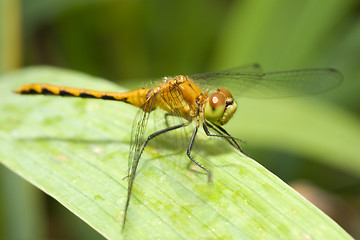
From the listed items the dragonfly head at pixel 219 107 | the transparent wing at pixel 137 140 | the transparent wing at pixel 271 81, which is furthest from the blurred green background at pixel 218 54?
the transparent wing at pixel 137 140

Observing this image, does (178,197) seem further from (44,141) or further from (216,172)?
(44,141)

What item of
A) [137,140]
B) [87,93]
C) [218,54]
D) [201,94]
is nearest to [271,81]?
[201,94]

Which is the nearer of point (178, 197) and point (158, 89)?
point (178, 197)

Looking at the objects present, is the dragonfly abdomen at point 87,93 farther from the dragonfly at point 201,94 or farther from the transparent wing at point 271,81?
the transparent wing at point 271,81

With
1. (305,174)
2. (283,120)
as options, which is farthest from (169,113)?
(305,174)

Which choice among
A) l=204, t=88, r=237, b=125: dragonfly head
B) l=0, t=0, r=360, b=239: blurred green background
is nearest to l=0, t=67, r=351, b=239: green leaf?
l=204, t=88, r=237, b=125: dragonfly head

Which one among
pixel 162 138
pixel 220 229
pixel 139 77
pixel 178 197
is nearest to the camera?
pixel 220 229

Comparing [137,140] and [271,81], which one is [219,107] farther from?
[271,81]

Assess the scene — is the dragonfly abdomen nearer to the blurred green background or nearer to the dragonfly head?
the dragonfly head
